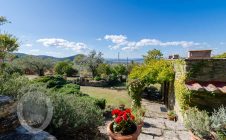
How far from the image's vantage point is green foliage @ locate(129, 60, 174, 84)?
35.7 feet

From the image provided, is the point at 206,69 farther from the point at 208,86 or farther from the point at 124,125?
the point at 124,125

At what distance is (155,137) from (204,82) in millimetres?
3343

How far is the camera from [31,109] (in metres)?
4.91

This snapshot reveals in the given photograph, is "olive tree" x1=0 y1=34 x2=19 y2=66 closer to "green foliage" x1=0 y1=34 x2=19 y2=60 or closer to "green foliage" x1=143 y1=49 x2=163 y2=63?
"green foliage" x1=0 y1=34 x2=19 y2=60

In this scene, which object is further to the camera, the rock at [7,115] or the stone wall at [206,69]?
the stone wall at [206,69]

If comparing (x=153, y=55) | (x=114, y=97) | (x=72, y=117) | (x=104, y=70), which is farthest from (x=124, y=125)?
(x=104, y=70)

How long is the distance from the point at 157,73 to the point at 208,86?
5.24 meters

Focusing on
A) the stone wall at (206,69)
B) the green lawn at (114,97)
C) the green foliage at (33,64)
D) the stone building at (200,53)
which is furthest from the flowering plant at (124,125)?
the green foliage at (33,64)

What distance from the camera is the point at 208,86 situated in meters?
7.37

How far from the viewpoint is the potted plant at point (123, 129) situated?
4332mm

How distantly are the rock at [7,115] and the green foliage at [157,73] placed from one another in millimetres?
8597

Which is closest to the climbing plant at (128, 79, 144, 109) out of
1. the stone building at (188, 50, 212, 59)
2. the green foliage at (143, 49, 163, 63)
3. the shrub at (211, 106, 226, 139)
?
the stone building at (188, 50, 212, 59)

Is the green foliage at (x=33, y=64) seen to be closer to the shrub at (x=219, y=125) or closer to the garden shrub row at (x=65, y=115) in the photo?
the garden shrub row at (x=65, y=115)

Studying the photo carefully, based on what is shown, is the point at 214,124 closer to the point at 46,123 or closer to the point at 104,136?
the point at 104,136
